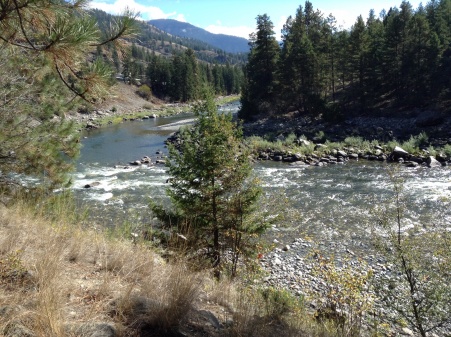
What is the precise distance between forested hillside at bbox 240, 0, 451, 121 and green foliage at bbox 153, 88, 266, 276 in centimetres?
2980

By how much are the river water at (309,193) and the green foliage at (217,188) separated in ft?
3.16

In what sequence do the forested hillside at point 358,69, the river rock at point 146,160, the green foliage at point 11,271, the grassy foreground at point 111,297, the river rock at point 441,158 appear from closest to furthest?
the grassy foreground at point 111,297
the green foliage at point 11,271
the river rock at point 441,158
the river rock at point 146,160
the forested hillside at point 358,69

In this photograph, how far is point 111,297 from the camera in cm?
354

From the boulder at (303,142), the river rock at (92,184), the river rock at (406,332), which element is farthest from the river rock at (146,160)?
the river rock at (406,332)

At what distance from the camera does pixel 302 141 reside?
2775 centimetres

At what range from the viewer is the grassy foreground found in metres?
2.92

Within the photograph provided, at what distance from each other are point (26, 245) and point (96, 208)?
32.2 feet

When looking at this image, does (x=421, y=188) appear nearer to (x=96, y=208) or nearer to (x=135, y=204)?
(x=135, y=204)

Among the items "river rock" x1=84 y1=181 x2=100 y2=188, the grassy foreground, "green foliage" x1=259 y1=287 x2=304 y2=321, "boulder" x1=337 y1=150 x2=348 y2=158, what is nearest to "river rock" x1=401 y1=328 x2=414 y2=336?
"green foliage" x1=259 y1=287 x2=304 y2=321

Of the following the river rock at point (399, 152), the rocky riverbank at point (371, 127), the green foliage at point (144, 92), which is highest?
the green foliage at point (144, 92)

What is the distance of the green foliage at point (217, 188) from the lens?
7.67 m

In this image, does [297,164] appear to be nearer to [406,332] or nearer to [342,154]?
[342,154]

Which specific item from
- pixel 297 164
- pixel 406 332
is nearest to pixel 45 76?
pixel 406 332

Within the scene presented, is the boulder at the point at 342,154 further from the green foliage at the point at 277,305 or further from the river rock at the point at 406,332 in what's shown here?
the green foliage at the point at 277,305
